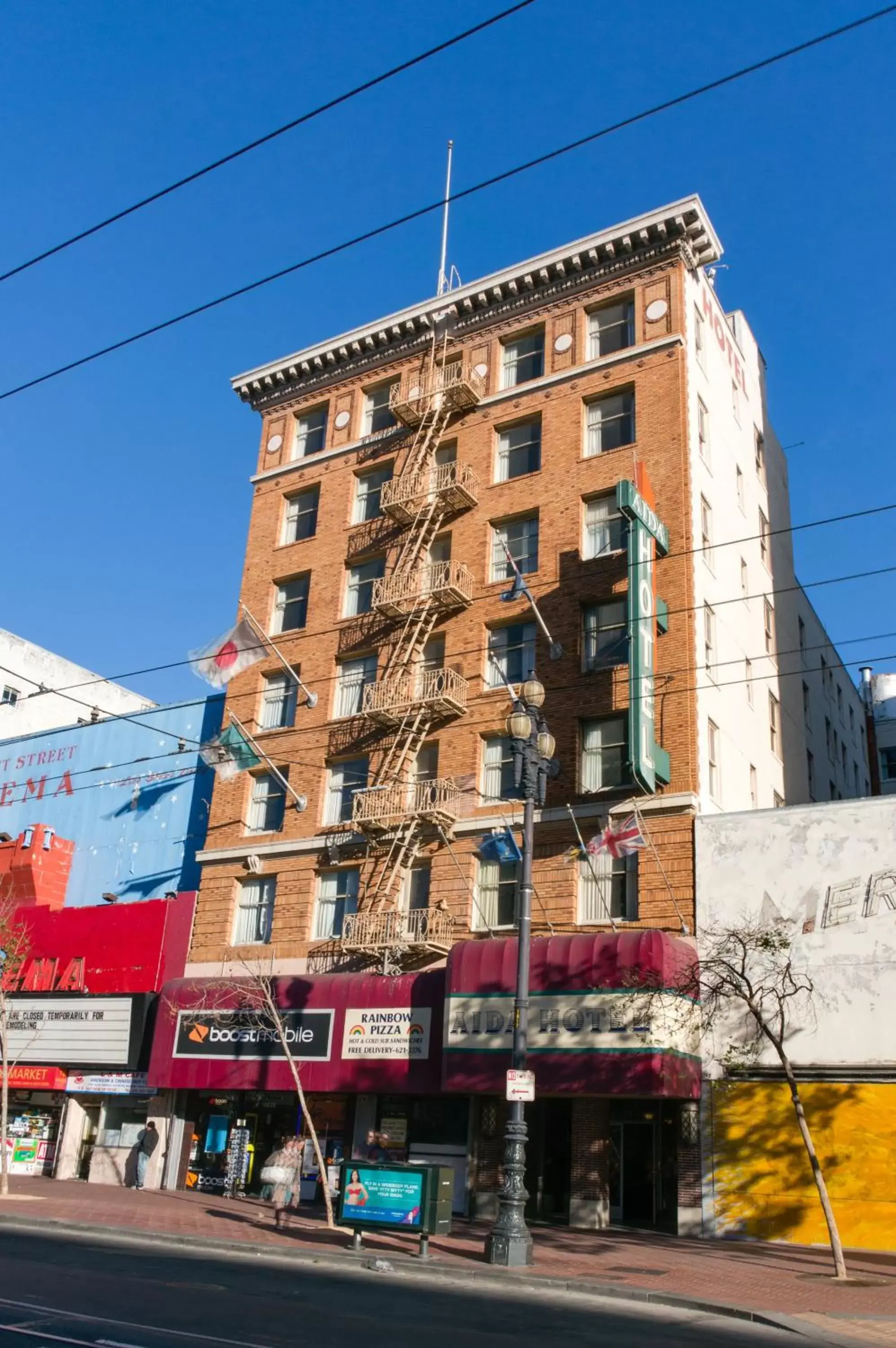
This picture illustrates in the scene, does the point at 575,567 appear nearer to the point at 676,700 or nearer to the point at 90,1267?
the point at 676,700

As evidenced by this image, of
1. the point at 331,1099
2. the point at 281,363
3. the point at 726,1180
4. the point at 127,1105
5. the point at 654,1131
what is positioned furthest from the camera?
the point at 281,363

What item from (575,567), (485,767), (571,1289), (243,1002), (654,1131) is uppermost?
(575,567)

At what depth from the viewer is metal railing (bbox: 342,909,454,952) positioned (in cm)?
2828

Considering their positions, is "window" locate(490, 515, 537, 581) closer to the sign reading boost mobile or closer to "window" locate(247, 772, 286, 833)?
"window" locate(247, 772, 286, 833)

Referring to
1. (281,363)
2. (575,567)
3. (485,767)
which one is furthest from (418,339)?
(485,767)

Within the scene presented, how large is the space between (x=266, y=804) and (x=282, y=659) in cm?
448

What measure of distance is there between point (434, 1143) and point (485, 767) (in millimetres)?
9109

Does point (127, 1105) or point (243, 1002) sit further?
point (127, 1105)

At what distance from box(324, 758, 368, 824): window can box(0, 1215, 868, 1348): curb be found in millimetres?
13261

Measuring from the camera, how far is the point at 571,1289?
16219 millimetres

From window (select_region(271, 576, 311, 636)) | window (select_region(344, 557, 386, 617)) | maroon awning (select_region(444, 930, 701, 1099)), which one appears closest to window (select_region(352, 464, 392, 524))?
window (select_region(344, 557, 386, 617))

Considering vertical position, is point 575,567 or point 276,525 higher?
point 276,525

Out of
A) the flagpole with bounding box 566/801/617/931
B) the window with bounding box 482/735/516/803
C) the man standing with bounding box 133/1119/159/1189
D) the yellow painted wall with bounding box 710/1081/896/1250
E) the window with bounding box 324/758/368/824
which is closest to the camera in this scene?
the yellow painted wall with bounding box 710/1081/896/1250

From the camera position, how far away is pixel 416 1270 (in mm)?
17578
